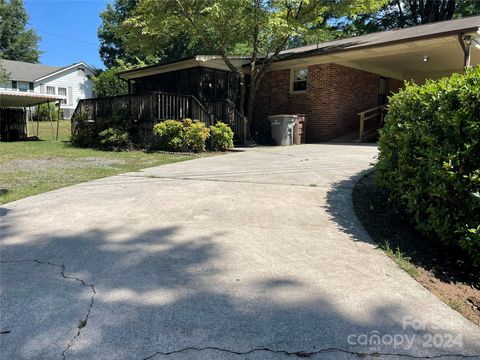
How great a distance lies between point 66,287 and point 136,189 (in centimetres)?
316

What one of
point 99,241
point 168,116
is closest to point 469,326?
point 99,241

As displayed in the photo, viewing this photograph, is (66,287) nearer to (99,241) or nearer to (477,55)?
(99,241)

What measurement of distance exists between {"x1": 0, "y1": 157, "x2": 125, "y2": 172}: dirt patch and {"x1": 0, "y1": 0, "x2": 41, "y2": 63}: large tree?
46.2 meters

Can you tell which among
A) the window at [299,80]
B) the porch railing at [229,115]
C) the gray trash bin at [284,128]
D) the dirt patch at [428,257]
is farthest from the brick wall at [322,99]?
the dirt patch at [428,257]

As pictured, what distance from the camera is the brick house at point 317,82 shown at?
12.8 m

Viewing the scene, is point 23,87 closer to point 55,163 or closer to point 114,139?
point 114,139

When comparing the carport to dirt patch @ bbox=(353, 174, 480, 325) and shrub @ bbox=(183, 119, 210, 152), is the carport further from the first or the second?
dirt patch @ bbox=(353, 174, 480, 325)

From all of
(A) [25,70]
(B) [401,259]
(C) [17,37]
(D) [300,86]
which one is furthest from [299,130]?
(C) [17,37]

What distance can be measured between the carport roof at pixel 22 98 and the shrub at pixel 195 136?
765 cm

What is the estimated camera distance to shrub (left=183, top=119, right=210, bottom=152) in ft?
35.1

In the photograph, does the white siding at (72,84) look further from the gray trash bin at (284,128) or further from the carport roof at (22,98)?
the gray trash bin at (284,128)

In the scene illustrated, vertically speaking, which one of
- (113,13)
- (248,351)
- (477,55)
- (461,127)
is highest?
(113,13)

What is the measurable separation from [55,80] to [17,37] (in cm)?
1656

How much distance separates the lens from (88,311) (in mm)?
2287
